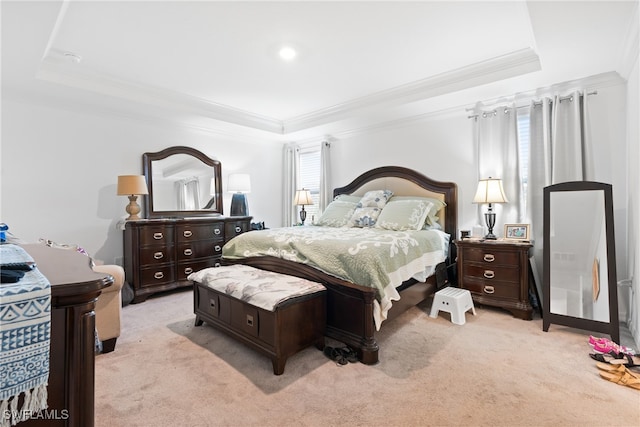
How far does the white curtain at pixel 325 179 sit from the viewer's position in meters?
5.18

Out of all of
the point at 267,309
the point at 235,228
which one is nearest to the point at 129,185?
the point at 235,228

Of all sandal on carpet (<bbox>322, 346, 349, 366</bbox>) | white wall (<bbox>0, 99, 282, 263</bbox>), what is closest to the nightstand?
sandal on carpet (<bbox>322, 346, 349, 366</bbox>)

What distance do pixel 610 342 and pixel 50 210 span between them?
17.8ft

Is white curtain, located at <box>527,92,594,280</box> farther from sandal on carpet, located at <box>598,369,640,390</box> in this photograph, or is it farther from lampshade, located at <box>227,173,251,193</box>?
lampshade, located at <box>227,173,251,193</box>

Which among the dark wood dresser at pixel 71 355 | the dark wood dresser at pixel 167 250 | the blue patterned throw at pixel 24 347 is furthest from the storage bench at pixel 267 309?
the blue patterned throw at pixel 24 347

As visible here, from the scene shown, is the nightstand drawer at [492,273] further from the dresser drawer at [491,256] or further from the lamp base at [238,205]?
the lamp base at [238,205]

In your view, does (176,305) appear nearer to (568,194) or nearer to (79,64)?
(79,64)

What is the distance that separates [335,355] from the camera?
221 centimetres

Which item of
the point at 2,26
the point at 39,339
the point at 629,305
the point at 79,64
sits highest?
the point at 79,64

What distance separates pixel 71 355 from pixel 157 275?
326cm

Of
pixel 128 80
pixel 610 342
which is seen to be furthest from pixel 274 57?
pixel 610 342

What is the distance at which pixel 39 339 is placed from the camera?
731 millimetres

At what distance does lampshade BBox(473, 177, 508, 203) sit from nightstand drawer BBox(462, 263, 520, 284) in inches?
27.5

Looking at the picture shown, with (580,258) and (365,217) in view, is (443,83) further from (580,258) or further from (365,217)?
(580,258)
